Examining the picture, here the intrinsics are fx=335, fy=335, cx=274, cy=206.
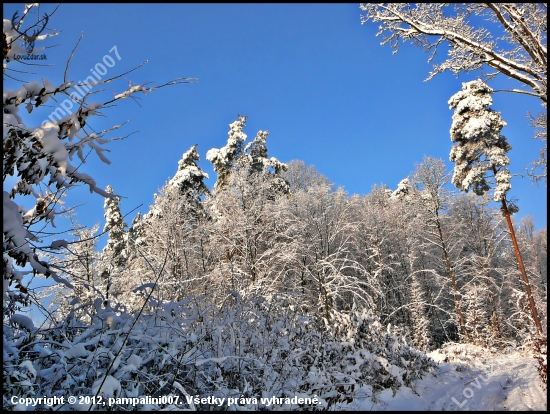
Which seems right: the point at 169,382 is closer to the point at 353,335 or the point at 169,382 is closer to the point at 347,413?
the point at 347,413

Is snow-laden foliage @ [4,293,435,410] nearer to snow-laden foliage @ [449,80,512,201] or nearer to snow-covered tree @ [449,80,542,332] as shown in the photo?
snow-covered tree @ [449,80,542,332]

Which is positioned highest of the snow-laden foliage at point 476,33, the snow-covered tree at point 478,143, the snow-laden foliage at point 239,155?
the snow-laden foliage at point 239,155

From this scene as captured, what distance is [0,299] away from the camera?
2514 mm

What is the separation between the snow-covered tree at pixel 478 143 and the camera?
12653mm

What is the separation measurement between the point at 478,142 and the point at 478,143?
197mm

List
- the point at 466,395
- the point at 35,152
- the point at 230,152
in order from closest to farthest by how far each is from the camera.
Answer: the point at 35,152
the point at 466,395
the point at 230,152

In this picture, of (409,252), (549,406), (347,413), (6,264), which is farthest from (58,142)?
(409,252)

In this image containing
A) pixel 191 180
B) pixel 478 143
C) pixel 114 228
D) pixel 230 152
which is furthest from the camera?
pixel 114 228

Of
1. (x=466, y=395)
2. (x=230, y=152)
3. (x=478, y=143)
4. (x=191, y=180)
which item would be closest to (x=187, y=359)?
(x=466, y=395)

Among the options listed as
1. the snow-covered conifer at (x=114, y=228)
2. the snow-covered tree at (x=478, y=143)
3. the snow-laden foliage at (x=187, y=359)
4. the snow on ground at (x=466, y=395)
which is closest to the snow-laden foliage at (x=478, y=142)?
the snow-covered tree at (x=478, y=143)

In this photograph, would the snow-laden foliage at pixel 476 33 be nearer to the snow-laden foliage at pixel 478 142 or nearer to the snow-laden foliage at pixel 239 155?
the snow-laden foliage at pixel 478 142

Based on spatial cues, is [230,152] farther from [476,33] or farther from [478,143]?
[476,33]

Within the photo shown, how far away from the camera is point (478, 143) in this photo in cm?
1491

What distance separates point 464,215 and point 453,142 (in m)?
6.27
